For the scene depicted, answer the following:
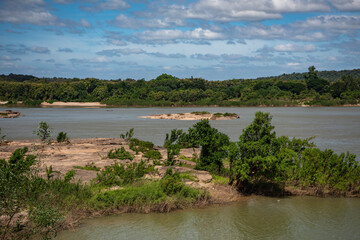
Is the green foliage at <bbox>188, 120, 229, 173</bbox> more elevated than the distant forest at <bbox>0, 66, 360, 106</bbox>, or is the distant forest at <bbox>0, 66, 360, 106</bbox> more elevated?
the distant forest at <bbox>0, 66, 360, 106</bbox>

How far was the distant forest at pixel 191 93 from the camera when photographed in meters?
118

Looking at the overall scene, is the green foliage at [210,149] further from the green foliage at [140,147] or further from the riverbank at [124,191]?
the green foliage at [140,147]

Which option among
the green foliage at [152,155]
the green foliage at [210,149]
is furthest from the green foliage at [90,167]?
the green foliage at [210,149]

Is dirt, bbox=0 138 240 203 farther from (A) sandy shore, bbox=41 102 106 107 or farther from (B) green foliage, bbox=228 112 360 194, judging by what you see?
(A) sandy shore, bbox=41 102 106 107

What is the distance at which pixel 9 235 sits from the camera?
10.9m

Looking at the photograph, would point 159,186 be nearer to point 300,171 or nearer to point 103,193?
point 103,193

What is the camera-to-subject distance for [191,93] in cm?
12344

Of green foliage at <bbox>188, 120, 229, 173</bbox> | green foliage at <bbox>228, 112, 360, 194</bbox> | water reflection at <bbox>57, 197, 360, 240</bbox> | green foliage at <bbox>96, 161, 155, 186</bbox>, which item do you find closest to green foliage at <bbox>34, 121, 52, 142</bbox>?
green foliage at <bbox>96, 161, 155, 186</bbox>

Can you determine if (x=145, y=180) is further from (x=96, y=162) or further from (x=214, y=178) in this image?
(x=96, y=162)

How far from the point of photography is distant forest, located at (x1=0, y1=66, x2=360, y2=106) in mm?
118062

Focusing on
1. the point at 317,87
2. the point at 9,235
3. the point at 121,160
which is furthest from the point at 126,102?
the point at 9,235

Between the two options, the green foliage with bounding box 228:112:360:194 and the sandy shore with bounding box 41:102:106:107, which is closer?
the green foliage with bounding box 228:112:360:194

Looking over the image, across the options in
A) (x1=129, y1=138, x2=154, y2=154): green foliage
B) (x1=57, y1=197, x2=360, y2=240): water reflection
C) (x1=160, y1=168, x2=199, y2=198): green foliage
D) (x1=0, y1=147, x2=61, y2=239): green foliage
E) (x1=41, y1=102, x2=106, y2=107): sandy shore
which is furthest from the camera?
(x1=41, y1=102, x2=106, y2=107): sandy shore

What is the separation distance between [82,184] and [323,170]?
30.9ft
